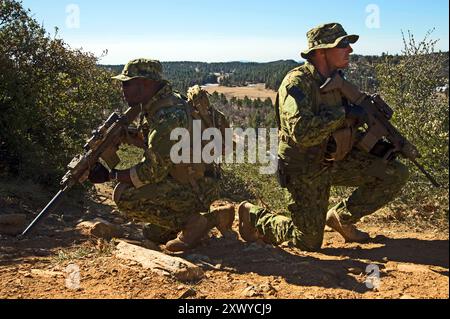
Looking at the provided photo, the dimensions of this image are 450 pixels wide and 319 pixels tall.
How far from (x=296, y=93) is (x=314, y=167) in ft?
2.25

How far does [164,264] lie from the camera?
3.65m

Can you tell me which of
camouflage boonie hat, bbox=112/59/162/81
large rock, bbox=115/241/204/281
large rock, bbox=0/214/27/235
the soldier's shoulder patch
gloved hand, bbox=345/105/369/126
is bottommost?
large rock, bbox=0/214/27/235

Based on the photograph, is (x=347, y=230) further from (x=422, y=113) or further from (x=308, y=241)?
(x=422, y=113)

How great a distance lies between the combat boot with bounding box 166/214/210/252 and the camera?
4.37 metres

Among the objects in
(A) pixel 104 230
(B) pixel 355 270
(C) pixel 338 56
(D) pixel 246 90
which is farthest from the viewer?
(D) pixel 246 90

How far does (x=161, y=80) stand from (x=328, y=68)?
1.49 meters

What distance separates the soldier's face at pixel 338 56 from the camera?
4230 millimetres

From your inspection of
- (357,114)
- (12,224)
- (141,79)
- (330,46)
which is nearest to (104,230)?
(12,224)

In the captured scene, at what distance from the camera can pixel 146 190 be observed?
4.42 m

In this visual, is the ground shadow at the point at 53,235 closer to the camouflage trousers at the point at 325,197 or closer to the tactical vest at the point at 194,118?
the tactical vest at the point at 194,118

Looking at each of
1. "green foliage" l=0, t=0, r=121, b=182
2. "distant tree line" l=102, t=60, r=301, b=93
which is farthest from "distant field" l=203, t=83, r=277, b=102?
"green foliage" l=0, t=0, r=121, b=182

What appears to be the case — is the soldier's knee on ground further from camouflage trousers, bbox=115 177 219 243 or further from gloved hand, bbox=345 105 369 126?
gloved hand, bbox=345 105 369 126

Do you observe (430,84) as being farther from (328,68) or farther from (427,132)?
(328,68)

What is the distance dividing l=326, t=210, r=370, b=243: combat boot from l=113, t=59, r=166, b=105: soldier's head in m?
2.05
